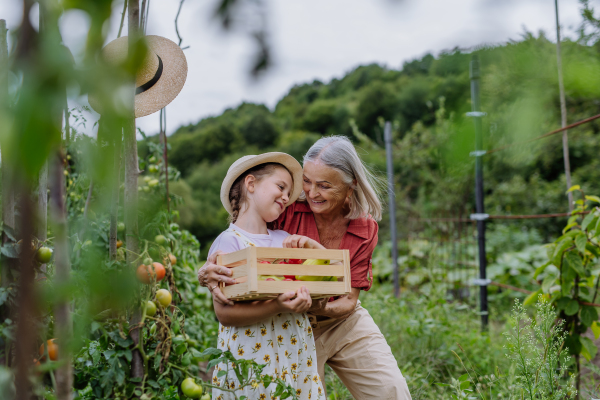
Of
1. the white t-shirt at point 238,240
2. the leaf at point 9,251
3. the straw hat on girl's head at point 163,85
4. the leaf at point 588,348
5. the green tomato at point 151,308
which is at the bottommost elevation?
the leaf at point 588,348

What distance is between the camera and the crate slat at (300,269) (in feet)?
4.69

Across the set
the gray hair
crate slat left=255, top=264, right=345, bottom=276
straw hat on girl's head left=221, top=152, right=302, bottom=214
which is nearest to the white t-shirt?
straw hat on girl's head left=221, top=152, right=302, bottom=214

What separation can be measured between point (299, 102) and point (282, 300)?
0.86 meters

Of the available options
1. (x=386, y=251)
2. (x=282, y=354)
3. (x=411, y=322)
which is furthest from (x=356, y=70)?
(x=386, y=251)

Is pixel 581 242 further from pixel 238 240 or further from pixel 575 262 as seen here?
pixel 238 240

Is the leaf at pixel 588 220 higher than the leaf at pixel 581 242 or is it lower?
higher

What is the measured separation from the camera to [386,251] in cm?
657

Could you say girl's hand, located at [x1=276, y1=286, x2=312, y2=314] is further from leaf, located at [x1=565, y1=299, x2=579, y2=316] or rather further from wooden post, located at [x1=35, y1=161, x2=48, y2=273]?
leaf, located at [x1=565, y1=299, x2=579, y2=316]

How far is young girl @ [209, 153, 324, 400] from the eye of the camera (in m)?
1.55

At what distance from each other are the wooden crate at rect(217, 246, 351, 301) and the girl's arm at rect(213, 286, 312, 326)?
27mm

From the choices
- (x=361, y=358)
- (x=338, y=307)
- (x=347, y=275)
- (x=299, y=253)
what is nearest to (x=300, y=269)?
(x=299, y=253)

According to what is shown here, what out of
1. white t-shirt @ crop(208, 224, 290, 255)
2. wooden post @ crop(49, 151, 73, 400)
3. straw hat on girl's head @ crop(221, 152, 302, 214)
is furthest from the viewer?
straw hat on girl's head @ crop(221, 152, 302, 214)

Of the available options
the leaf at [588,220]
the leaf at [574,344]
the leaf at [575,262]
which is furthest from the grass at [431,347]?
the leaf at [588,220]

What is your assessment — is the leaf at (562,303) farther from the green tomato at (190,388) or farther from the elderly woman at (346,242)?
the green tomato at (190,388)
